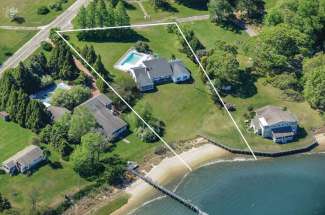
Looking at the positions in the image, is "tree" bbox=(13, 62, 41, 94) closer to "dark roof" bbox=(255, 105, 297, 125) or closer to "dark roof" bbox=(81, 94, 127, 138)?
"dark roof" bbox=(81, 94, 127, 138)

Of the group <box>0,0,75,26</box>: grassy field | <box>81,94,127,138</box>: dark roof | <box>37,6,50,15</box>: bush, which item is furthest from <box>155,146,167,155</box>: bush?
<box>37,6,50,15</box>: bush

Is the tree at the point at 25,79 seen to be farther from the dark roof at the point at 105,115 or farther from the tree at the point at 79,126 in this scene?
the tree at the point at 79,126

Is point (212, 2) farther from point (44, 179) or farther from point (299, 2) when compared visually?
point (44, 179)

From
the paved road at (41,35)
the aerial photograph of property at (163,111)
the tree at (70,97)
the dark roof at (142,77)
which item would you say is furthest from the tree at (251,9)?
the tree at (70,97)

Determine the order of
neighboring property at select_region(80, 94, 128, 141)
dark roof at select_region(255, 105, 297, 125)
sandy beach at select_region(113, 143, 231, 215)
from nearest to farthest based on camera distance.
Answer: sandy beach at select_region(113, 143, 231, 215), neighboring property at select_region(80, 94, 128, 141), dark roof at select_region(255, 105, 297, 125)

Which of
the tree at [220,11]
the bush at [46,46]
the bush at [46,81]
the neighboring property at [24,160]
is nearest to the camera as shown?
the neighboring property at [24,160]

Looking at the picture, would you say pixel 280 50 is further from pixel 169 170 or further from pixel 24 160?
pixel 24 160
